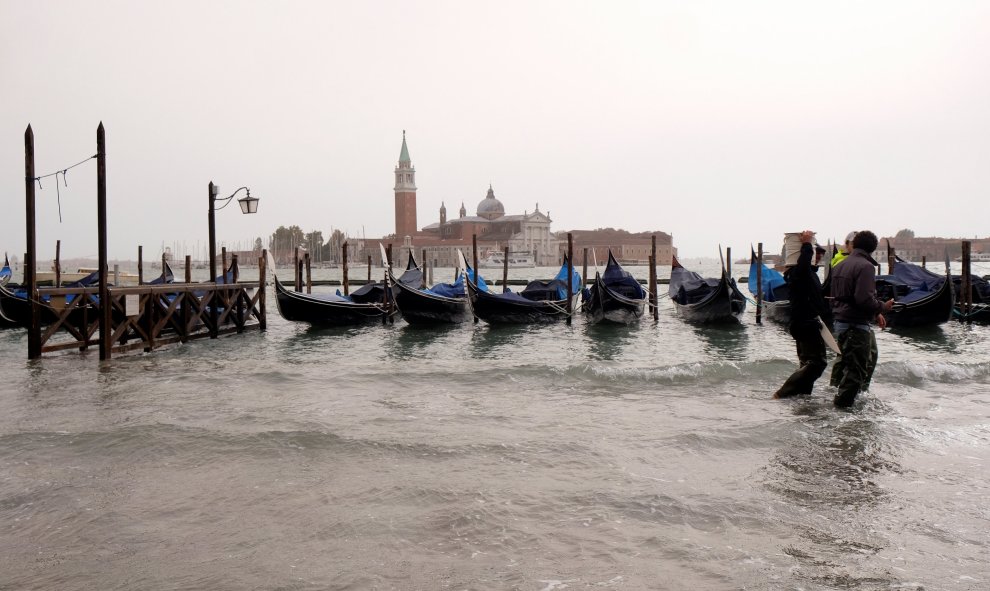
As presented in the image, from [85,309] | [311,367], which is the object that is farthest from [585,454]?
[85,309]

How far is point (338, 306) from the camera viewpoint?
12070mm

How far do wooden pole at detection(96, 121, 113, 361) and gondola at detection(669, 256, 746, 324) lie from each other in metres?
8.16

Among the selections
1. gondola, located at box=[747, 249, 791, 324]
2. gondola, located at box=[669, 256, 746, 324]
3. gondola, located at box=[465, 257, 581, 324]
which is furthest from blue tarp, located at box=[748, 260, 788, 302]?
gondola, located at box=[465, 257, 581, 324]

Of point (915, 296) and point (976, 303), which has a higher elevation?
point (915, 296)

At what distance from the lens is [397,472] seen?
3.21 m

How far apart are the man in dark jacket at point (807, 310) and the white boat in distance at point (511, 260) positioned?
6834 centimetres

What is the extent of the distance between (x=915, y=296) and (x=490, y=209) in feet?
259

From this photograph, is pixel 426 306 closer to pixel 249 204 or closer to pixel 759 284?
pixel 249 204

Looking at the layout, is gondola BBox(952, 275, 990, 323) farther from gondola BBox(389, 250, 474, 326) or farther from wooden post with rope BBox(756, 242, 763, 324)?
gondola BBox(389, 250, 474, 326)

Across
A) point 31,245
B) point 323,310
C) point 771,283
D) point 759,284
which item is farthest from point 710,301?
point 31,245

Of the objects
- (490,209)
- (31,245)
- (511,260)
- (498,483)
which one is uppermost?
(490,209)

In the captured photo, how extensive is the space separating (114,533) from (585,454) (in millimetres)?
1960

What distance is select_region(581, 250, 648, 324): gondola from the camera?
12156mm

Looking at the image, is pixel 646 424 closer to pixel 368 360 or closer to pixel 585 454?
pixel 585 454
